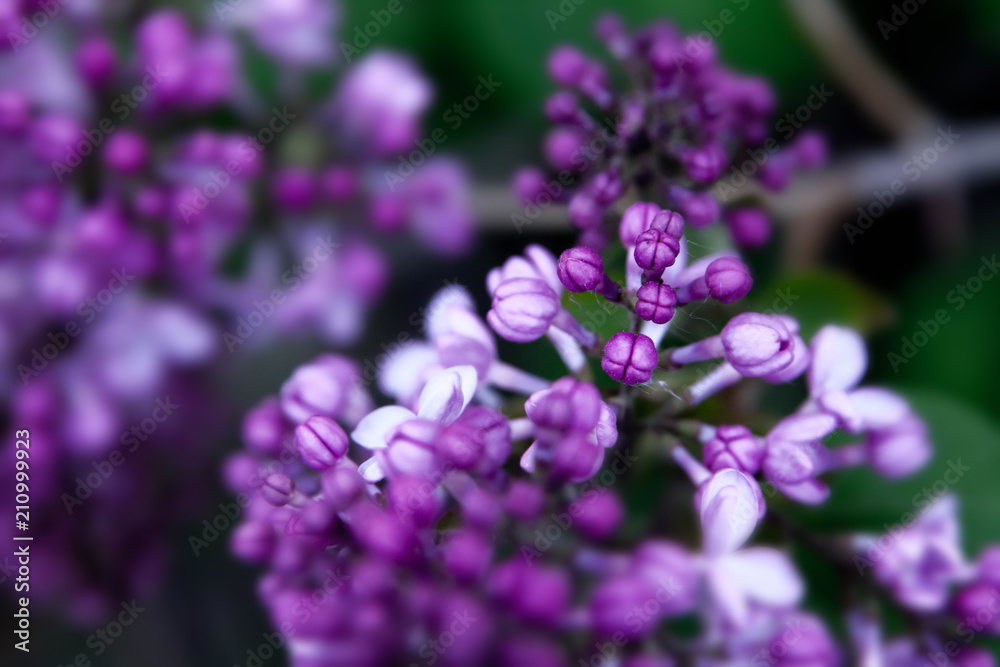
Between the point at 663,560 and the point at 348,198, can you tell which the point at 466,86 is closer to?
the point at 348,198

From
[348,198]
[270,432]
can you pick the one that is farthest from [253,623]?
[270,432]

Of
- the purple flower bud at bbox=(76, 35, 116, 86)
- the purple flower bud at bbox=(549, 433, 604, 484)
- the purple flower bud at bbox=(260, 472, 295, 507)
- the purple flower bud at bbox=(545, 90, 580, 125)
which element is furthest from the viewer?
the purple flower bud at bbox=(76, 35, 116, 86)

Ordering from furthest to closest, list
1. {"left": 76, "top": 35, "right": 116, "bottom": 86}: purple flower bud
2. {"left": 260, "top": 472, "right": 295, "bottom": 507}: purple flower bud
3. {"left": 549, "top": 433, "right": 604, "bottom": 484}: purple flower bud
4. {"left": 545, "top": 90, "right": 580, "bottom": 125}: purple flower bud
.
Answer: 1. {"left": 76, "top": 35, "right": 116, "bottom": 86}: purple flower bud
2. {"left": 545, "top": 90, "right": 580, "bottom": 125}: purple flower bud
3. {"left": 260, "top": 472, "right": 295, "bottom": 507}: purple flower bud
4. {"left": 549, "top": 433, "right": 604, "bottom": 484}: purple flower bud

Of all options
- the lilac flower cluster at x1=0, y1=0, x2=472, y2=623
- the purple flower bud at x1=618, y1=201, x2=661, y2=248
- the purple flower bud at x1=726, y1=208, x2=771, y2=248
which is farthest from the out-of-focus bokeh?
the purple flower bud at x1=618, y1=201, x2=661, y2=248

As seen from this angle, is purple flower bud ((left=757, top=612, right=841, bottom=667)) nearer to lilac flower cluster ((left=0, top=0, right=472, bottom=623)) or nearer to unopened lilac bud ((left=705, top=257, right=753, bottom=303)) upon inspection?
unopened lilac bud ((left=705, top=257, right=753, bottom=303))

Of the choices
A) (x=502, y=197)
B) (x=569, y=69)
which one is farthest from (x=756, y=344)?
(x=502, y=197)
